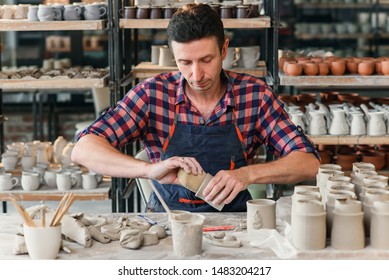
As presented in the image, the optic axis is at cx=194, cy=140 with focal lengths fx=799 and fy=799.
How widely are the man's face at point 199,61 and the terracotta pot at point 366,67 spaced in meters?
2.31

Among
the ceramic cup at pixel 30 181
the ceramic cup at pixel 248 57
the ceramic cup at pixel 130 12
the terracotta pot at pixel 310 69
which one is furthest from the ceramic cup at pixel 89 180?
the terracotta pot at pixel 310 69

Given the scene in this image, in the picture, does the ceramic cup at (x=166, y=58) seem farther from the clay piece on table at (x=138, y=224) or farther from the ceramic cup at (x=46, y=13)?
the clay piece on table at (x=138, y=224)

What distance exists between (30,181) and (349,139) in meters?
2.14

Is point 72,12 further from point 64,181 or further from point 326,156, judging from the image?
point 326,156

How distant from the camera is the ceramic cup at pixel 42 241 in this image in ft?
8.39

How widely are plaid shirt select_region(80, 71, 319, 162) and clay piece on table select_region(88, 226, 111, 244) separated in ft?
2.41

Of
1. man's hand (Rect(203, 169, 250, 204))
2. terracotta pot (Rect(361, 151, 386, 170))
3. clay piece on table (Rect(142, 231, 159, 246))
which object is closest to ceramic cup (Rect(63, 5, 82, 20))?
terracotta pot (Rect(361, 151, 386, 170))

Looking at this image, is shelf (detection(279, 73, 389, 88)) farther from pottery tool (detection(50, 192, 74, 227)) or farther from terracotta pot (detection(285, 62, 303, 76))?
pottery tool (detection(50, 192, 74, 227))

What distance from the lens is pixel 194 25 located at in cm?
320

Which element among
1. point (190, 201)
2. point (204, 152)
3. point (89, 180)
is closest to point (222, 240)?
point (190, 201)

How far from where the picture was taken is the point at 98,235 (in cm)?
277

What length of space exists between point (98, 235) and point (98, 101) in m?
4.36

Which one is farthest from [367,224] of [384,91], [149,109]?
[384,91]

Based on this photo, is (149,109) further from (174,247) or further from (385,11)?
(385,11)
